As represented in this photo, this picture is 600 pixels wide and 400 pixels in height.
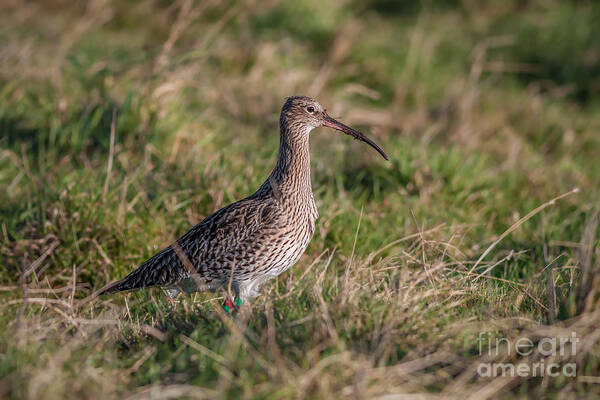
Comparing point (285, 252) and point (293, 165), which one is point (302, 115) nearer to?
point (293, 165)

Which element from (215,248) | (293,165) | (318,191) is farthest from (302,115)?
(318,191)

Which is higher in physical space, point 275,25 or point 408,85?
point 275,25

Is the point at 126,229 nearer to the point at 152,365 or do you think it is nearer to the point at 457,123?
the point at 152,365

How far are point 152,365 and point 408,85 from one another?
6623 mm

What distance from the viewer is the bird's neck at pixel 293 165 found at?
477cm

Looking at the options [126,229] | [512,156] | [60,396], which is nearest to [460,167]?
[512,156]

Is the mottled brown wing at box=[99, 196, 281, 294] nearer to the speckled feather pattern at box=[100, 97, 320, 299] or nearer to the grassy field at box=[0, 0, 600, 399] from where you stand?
the speckled feather pattern at box=[100, 97, 320, 299]

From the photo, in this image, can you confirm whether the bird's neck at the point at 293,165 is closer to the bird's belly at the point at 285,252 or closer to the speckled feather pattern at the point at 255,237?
the speckled feather pattern at the point at 255,237

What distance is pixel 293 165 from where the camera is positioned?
15.8ft

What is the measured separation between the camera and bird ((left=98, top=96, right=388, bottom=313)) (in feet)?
14.9

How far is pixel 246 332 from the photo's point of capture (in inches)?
140

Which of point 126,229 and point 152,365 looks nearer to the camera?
point 152,365

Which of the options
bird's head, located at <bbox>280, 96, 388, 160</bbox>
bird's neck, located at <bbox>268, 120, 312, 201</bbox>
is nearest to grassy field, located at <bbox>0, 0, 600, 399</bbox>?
bird's neck, located at <bbox>268, 120, 312, 201</bbox>

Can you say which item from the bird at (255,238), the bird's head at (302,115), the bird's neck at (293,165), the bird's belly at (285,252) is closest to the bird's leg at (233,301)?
the bird at (255,238)
